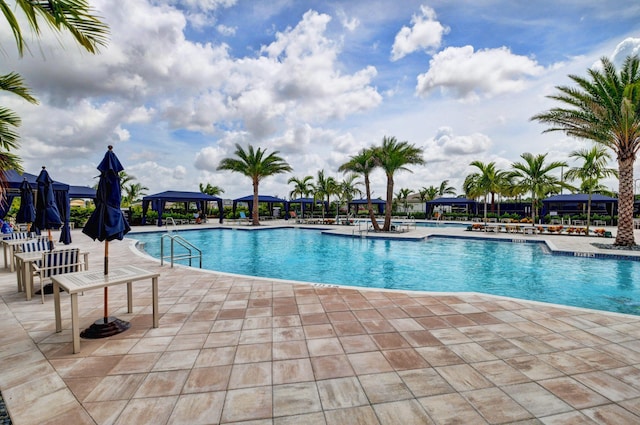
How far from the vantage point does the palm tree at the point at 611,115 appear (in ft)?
36.1

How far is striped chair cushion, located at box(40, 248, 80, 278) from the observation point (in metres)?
5.01

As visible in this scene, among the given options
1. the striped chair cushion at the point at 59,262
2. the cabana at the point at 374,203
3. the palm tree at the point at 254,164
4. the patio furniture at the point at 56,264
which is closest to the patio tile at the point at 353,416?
the patio furniture at the point at 56,264

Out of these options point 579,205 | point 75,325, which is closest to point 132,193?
point 75,325

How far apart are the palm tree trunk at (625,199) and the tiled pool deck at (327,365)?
11497 mm

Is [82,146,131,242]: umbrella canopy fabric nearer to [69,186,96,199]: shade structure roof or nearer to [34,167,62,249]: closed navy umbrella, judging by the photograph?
[34,167,62,249]: closed navy umbrella

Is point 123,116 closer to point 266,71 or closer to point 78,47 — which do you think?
point 266,71

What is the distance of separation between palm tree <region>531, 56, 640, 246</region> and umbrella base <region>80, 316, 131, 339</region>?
1546cm

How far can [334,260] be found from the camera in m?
11.3

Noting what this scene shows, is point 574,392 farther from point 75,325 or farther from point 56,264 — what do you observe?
point 56,264

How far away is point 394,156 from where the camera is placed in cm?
1767

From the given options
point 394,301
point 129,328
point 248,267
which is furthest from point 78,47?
point 248,267

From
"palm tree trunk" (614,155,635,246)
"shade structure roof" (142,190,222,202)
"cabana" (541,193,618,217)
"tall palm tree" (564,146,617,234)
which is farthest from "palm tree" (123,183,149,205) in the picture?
"cabana" (541,193,618,217)

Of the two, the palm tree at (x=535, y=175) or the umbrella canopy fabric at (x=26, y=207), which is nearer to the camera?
the umbrella canopy fabric at (x=26, y=207)

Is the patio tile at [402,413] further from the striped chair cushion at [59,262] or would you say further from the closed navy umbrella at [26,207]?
the closed navy umbrella at [26,207]
